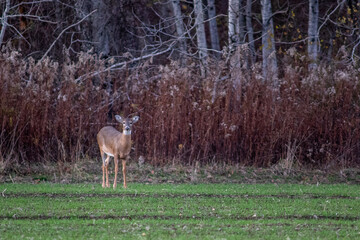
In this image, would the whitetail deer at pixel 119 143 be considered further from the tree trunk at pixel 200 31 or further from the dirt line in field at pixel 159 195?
the tree trunk at pixel 200 31

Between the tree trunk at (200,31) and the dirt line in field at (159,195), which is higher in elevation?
the tree trunk at (200,31)

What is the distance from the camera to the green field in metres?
7.68

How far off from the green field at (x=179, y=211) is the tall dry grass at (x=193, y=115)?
2.57 m

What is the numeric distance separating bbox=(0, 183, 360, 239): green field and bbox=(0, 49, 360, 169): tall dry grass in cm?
257

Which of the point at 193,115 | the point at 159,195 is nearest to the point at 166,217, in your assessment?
the point at 159,195

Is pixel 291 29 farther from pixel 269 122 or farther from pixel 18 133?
pixel 18 133

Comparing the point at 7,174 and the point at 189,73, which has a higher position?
the point at 189,73

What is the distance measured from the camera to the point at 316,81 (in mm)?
15555

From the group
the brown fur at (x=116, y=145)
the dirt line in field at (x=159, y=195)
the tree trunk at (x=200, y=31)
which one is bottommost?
the dirt line in field at (x=159, y=195)

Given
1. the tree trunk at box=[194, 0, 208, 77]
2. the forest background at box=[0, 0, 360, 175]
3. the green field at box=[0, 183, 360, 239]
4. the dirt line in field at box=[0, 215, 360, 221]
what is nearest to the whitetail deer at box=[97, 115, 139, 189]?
the green field at box=[0, 183, 360, 239]

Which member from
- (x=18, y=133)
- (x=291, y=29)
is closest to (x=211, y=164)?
(x=18, y=133)

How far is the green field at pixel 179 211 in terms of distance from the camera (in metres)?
7.68

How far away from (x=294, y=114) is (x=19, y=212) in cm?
828

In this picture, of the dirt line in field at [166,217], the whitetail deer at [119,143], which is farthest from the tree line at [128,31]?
the dirt line in field at [166,217]
